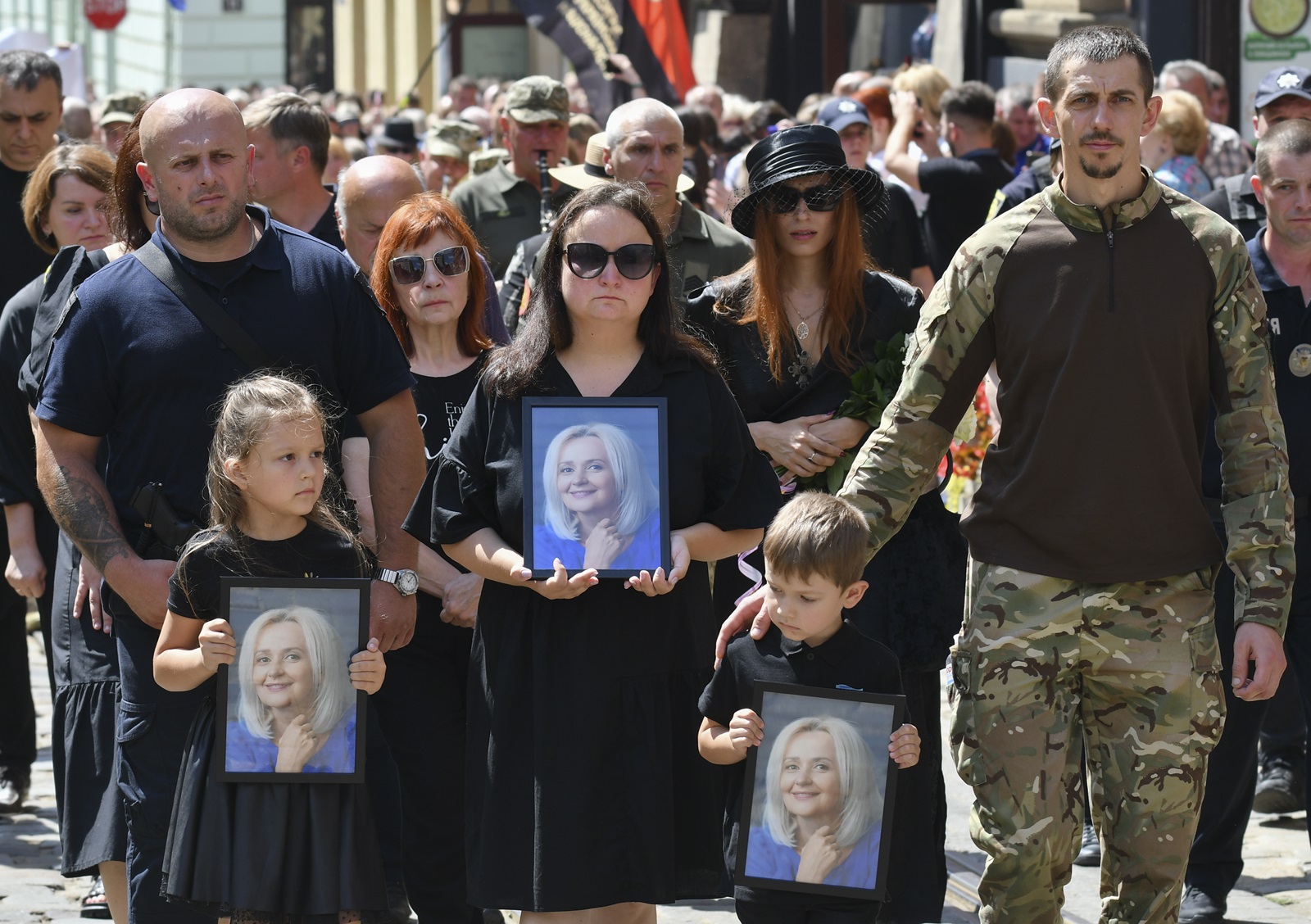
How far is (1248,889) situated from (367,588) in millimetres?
3294

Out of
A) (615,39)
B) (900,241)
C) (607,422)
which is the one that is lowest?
(607,422)

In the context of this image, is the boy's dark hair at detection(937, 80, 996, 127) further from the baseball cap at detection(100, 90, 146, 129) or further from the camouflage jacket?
the camouflage jacket

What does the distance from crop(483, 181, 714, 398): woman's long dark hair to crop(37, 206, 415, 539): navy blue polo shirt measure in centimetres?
51

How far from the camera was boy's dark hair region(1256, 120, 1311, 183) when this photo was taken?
5.72m

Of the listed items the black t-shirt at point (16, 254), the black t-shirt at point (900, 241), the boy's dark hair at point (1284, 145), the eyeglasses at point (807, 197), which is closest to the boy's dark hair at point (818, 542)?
the eyeglasses at point (807, 197)

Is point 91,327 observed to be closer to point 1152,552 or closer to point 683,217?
point 1152,552

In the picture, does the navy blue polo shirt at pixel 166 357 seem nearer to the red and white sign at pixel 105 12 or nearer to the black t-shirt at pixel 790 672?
the black t-shirt at pixel 790 672

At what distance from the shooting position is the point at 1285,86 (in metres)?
7.04

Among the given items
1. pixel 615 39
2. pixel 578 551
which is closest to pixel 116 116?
pixel 615 39

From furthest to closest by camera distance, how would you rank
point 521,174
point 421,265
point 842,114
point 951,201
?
point 842,114 → point 951,201 → point 521,174 → point 421,265

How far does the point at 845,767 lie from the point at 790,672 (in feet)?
0.85

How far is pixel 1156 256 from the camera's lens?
4.34 m

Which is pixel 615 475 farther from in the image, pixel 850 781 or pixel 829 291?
pixel 829 291

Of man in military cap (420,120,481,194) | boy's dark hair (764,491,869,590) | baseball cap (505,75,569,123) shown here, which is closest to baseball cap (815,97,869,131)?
baseball cap (505,75,569,123)
